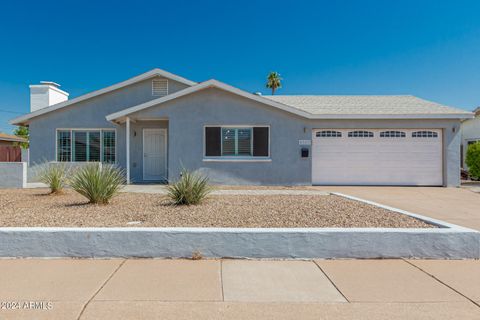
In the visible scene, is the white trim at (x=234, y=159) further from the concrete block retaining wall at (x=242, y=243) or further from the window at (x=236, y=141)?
the concrete block retaining wall at (x=242, y=243)

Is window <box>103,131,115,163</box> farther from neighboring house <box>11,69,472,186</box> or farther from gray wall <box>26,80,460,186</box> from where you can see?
gray wall <box>26,80,460,186</box>

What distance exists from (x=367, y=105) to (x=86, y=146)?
13670 millimetres

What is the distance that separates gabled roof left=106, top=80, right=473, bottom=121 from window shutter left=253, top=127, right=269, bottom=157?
117 centimetres

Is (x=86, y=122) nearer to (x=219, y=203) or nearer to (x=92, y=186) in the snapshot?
(x=92, y=186)

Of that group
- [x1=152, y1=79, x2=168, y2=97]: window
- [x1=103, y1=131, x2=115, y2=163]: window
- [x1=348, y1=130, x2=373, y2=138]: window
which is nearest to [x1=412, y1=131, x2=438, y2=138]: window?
[x1=348, y1=130, x2=373, y2=138]: window

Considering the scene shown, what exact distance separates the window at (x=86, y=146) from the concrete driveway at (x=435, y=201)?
10198 mm

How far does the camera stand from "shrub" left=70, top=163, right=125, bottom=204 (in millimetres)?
7777

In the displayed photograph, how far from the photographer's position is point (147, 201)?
8.66 meters

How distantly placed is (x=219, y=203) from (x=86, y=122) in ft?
33.9

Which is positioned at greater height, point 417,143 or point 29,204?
point 417,143

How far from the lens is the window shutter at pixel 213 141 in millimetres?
13680

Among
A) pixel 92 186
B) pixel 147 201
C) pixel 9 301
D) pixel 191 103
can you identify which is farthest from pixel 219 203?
pixel 191 103

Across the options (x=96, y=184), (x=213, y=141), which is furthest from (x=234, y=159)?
(x=96, y=184)

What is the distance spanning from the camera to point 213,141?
44.9 feet
